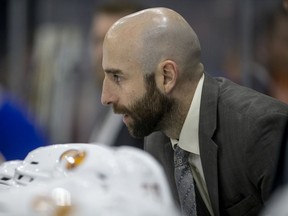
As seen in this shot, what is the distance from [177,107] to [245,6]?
188cm

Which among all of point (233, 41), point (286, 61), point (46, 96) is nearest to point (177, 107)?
point (286, 61)

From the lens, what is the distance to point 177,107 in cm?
219

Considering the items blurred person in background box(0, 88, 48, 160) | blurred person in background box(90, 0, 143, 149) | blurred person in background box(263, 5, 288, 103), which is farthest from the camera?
blurred person in background box(263, 5, 288, 103)

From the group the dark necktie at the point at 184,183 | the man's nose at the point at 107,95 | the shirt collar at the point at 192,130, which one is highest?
the man's nose at the point at 107,95

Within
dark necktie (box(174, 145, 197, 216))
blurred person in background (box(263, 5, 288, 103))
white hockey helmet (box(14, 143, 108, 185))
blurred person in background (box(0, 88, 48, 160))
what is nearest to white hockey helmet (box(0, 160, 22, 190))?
white hockey helmet (box(14, 143, 108, 185))

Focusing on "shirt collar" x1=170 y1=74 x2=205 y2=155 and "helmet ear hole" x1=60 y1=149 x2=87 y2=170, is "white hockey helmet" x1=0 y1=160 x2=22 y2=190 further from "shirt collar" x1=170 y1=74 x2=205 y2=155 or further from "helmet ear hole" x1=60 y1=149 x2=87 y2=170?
"shirt collar" x1=170 y1=74 x2=205 y2=155

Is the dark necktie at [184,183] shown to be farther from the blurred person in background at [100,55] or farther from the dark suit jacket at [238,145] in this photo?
the blurred person in background at [100,55]

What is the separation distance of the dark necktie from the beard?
0.09m

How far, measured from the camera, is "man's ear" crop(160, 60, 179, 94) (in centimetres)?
212

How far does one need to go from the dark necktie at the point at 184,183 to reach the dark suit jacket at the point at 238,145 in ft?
0.16

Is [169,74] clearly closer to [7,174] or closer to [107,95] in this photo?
[107,95]

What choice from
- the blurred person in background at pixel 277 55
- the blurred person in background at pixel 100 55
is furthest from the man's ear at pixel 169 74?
the blurred person in background at pixel 277 55

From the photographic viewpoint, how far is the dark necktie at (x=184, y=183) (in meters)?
2.11

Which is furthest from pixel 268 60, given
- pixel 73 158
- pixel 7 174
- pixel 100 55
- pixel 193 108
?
pixel 73 158
